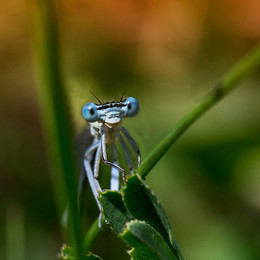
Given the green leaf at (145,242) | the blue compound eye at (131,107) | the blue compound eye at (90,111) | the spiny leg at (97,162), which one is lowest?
the green leaf at (145,242)

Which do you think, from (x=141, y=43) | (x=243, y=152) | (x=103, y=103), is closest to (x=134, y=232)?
(x=103, y=103)

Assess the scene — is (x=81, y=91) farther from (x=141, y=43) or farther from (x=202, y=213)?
(x=141, y=43)

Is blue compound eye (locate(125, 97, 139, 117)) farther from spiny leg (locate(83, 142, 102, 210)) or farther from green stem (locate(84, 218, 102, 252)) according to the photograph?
green stem (locate(84, 218, 102, 252))

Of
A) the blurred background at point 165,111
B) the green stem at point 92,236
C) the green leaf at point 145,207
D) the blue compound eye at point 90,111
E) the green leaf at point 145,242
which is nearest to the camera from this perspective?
the green leaf at point 145,242

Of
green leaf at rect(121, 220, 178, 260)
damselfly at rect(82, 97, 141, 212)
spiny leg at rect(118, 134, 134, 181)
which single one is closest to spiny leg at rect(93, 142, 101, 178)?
damselfly at rect(82, 97, 141, 212)

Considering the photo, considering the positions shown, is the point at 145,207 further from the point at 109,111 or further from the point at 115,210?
the point at 109,111

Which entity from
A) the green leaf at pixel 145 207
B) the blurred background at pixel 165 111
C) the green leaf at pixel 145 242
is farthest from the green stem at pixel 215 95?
the blurred background at pixel 165 111

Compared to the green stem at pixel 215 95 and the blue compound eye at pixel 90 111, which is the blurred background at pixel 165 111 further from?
the green stem at pixel 215 95
